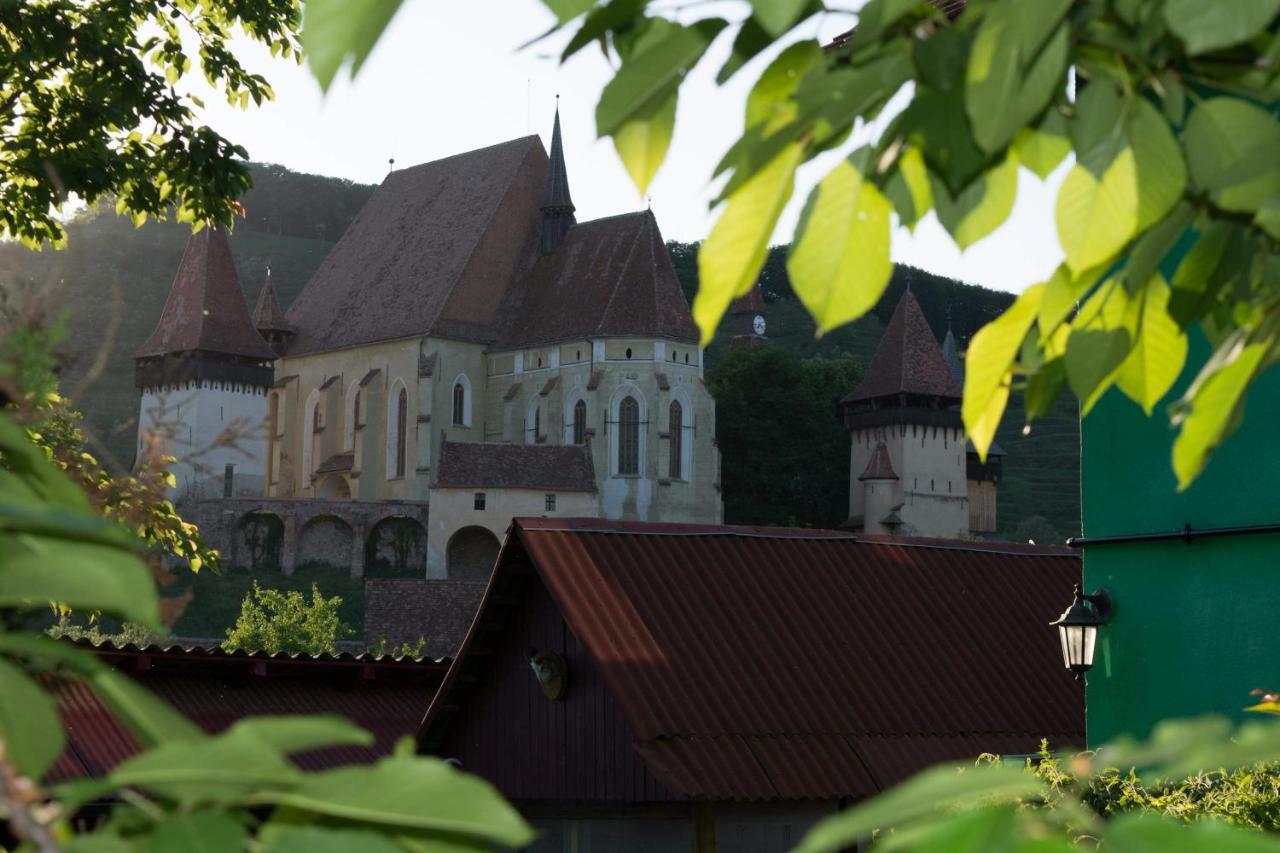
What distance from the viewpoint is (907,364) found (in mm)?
67500

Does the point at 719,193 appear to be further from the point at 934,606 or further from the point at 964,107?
the point at 934,606

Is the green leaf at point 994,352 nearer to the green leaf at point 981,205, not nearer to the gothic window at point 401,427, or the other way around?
the green leaf at point 981,205

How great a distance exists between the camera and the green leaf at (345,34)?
41.5 inches

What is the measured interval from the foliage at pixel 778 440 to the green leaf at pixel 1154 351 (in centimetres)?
6149

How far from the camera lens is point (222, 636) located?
5222cm

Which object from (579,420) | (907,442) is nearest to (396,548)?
(579,420)

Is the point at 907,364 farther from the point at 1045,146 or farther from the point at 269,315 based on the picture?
the point at 1045,146

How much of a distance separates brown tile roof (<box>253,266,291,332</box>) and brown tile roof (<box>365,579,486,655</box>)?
76.9ft

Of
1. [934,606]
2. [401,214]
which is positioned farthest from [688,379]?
[934,606]

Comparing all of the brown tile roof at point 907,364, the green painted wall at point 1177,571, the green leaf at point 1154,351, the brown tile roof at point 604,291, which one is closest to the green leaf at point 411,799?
the green leaf at point 1154,351

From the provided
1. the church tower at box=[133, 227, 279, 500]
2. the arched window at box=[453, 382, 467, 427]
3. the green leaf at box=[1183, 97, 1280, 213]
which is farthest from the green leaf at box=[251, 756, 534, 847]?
the church tower at box=[133, 227, 279, 500]

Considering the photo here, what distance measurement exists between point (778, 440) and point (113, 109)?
56437mm

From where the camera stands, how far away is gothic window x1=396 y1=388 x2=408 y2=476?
202ft

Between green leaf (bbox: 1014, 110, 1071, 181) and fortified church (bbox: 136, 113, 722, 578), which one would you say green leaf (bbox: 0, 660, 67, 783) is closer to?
green leaf (bbox: 1014, 110, 1071, 181)
